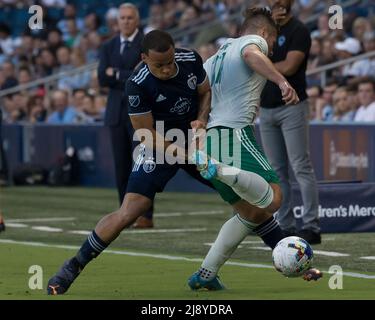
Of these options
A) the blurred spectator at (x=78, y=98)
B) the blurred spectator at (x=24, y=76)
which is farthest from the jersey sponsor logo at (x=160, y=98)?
the blurred spectator at (x=24, y=76)

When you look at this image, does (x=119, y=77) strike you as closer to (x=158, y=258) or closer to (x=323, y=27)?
(x=158, y=258)

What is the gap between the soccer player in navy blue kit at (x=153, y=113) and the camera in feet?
29.7

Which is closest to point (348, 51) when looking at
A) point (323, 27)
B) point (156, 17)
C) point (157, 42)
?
point (323, 27)

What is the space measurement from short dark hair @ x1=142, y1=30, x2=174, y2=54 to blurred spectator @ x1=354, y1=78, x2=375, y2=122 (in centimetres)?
879

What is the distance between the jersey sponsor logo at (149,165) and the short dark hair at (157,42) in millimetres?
870

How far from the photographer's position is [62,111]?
23.0 metres

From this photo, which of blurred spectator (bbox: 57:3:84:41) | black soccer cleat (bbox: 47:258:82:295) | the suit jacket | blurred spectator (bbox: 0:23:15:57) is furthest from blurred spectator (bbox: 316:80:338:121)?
blurred spectator (bbox: 0:23:15:57)

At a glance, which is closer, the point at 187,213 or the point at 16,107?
the point at 187,213

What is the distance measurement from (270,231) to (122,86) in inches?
206

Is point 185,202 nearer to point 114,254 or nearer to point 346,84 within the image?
point 346,84

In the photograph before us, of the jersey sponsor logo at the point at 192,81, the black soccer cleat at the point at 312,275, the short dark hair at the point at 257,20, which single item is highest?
the short dark hair at the point at 257,20

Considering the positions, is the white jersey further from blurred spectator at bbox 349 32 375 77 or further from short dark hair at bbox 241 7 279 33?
blurred spectator at bbox 349 32 375 77

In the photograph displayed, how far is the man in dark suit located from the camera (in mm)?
14383

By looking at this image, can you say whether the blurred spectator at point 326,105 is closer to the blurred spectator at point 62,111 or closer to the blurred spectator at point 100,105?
the blurred spectator at point 100,105
